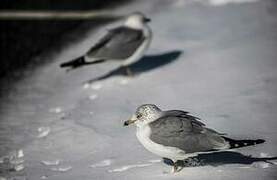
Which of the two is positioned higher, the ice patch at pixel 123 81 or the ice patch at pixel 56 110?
the ice patch at pixel 123 81

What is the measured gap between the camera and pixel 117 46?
28.1 ft

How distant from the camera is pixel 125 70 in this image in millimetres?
9250

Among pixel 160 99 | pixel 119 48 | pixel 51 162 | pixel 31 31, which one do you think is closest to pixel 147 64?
pixel 119 48

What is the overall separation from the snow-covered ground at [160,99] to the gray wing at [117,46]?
0.41 metres

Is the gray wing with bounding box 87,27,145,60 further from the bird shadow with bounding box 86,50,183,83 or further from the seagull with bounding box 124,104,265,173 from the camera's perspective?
the seagull with bounding box 124,104,265,173

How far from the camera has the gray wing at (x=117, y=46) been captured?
337 inches

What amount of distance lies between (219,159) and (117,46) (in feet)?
10.4

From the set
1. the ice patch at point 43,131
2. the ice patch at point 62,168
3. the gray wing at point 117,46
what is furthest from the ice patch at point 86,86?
the ice patch at point 62,168

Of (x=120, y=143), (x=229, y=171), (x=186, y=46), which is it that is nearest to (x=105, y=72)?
(x=186, y=46)

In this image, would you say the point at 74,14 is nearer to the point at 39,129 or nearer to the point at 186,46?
the point at 186,46

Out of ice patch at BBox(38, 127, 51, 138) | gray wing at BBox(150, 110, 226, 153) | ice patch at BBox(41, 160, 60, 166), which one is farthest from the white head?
gray wing at BBox(150, 110, 226, 153)

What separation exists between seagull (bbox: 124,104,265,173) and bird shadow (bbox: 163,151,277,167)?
0.76 ft

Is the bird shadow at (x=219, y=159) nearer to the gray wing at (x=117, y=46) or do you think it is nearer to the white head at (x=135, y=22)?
the gray wing at (x=117, y=46)

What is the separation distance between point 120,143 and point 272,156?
161cm
